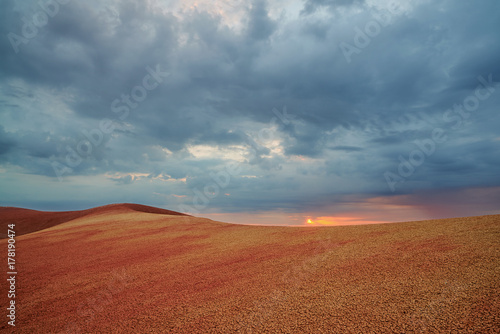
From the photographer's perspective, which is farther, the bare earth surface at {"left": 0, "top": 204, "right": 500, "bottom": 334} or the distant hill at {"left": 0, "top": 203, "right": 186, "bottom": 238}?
the distant hill at {"left": 0, "top": 203, "right": 186, "bottom": 238}

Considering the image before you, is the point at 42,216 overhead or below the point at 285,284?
overhead

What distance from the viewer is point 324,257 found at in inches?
388

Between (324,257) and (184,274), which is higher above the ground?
(324,257)

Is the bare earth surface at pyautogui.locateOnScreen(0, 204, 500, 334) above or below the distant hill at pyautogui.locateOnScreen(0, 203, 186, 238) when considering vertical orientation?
below

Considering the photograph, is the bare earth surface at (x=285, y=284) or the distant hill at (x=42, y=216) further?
the distant hill at (x=42, y=216)

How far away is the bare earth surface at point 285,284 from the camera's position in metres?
5.79

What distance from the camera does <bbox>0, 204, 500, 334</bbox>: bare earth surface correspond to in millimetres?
5789

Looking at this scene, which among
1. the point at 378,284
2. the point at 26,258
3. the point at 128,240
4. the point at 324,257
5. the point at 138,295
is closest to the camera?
the point at 378,284

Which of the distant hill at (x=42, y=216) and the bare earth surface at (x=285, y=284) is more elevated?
the distant hill at (x=42, y=216)

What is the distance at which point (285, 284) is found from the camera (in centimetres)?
789

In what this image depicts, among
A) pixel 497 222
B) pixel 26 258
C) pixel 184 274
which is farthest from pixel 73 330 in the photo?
pixel 497 222

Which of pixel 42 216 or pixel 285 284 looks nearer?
pixel 285 284

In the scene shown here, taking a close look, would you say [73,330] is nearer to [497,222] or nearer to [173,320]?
[173,320]

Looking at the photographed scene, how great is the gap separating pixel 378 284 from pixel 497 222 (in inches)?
314
